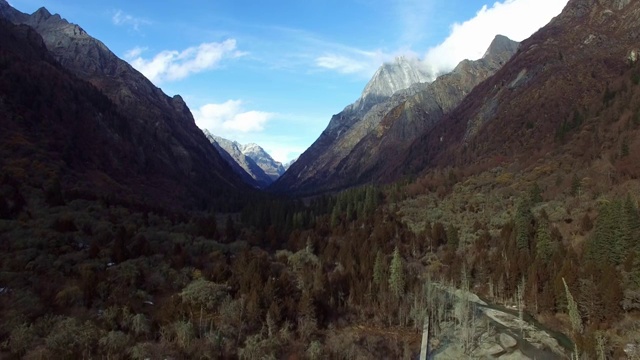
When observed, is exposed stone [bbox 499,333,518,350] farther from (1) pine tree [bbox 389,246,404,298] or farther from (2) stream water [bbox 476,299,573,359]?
(1) pine tree [bbox 389,246,404,298]

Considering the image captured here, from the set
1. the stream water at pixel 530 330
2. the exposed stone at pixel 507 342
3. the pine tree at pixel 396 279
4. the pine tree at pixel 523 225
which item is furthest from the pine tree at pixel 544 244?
the pine tree at pixel 396 279

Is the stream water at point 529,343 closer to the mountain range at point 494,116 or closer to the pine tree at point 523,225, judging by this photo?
the pine tree at point 523,225

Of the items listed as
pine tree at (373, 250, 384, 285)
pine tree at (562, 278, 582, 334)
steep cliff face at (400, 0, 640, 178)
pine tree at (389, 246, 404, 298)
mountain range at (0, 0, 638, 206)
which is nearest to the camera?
pine tree at (562, 278, 582, 334)

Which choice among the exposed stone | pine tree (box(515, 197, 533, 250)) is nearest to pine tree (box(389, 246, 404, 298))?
the exposed stone

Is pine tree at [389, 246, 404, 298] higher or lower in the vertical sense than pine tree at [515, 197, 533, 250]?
lower

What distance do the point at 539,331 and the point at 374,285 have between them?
744 inches

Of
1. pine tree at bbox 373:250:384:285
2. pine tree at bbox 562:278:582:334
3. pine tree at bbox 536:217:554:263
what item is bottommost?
pine tree at bbox 562:278:582:334

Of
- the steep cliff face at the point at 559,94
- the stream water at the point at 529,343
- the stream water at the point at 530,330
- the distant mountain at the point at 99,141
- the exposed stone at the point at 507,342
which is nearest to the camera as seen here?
the stream water at the point at 529,343

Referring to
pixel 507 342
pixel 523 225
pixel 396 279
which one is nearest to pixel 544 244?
pixel 523 225

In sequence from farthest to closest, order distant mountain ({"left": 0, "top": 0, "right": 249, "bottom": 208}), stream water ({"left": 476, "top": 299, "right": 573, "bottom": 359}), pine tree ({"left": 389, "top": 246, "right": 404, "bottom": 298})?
distant mountain ({"left": 0, "top": 0, "right": 249, "bottom": 208}) → pine tree ({"left": 389, "top": 246, "right": 404, "bottom": 298}) → stream water ({"left": 476, "top": 299, "right": 573, "bottom": 359})

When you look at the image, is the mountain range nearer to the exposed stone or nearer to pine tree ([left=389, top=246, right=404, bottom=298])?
pine tree ([left=389, top=246, right=404, bottom=298])

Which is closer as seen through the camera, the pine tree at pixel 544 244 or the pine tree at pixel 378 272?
the pine tree at pixel 378 272

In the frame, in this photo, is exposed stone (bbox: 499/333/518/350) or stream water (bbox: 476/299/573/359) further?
exposed stone (bbox: 499/333/518/350)

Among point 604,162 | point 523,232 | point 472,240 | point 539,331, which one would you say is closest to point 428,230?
point 472,240
